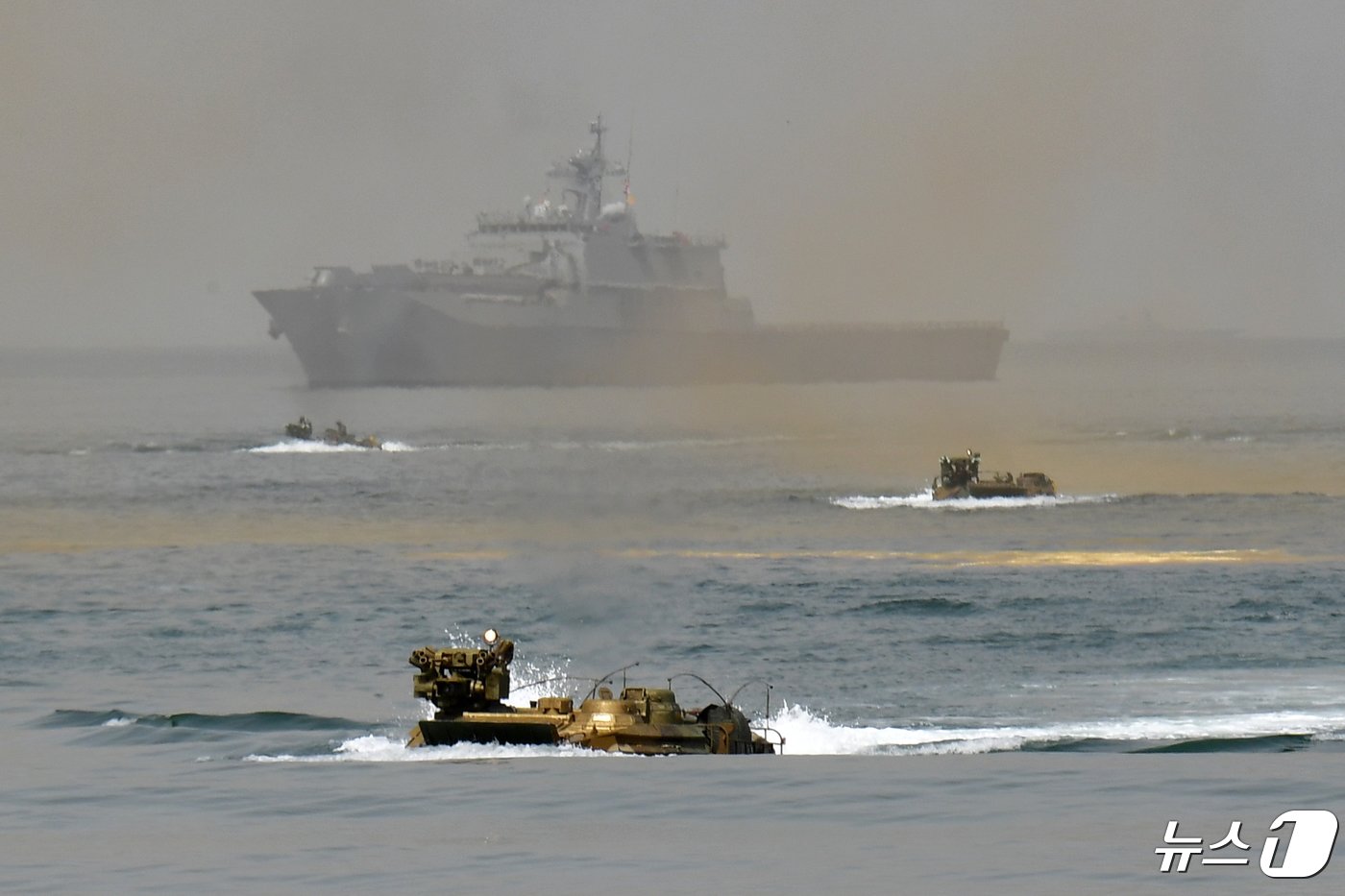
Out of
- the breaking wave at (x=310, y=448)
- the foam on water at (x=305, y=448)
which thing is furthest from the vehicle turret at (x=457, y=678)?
the foam on water at (x=305, y=448)

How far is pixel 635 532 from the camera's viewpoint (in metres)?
82.5

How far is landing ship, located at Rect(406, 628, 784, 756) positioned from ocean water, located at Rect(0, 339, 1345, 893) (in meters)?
0.45

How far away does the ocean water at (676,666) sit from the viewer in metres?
34.7

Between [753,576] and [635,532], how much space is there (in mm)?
7981

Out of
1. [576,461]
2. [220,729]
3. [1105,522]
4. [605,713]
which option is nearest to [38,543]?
[576,461]

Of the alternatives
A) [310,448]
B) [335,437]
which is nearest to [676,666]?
[335,437]

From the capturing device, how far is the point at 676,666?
5716 cm

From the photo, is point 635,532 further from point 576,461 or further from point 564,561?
point 576,461

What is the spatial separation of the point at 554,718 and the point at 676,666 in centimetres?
1393

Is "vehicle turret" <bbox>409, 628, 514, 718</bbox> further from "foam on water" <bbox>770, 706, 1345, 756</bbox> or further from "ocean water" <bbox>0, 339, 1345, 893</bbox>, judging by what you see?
"foam on water" <bbox>770, 706, 1345, 756</bbox>

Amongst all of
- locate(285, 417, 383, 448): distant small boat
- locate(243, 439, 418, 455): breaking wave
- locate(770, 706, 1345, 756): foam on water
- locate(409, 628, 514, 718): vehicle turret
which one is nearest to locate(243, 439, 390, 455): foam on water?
locate(243, 439, 418, 455): breaking wave

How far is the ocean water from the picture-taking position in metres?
34.7

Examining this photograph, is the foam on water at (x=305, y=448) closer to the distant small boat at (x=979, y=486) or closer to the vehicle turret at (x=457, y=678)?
the distant small boat at (x=979, y=486)

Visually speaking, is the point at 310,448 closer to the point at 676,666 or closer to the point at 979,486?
the point at 979,486
